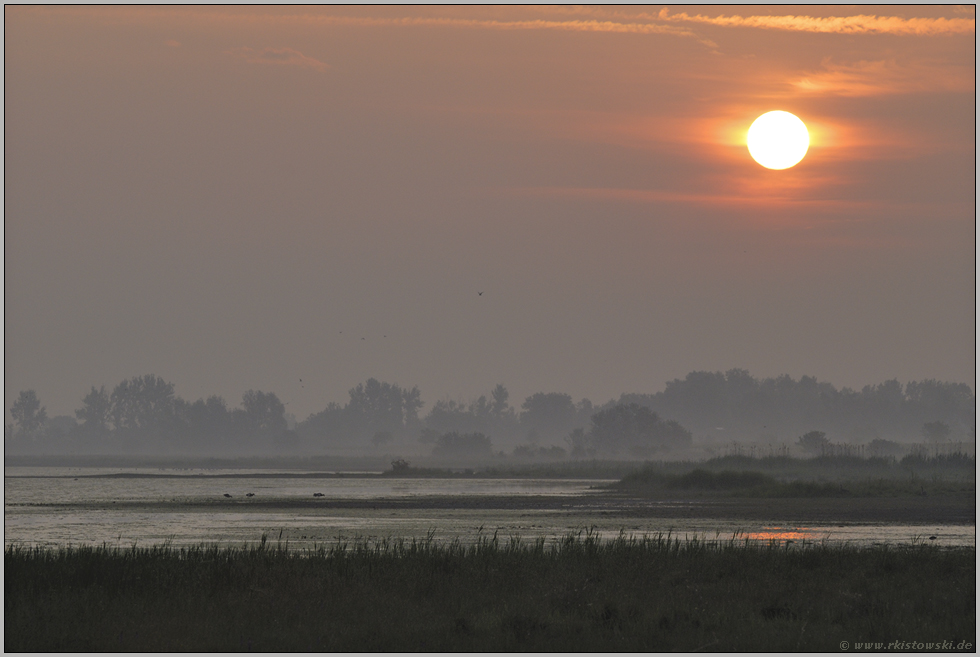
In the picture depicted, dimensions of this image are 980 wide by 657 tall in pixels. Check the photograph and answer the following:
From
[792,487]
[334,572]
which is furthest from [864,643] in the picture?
[792,487]

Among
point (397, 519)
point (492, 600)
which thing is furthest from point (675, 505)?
point (492, 600)

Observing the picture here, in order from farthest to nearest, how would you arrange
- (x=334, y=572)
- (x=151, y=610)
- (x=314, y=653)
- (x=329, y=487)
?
(x=329, y=487) < (x=334, y=572) < (x=151, y=610) < (x=314, y=653)

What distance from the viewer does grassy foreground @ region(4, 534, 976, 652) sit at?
20.3 meters

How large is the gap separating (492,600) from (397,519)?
34970 millimetres

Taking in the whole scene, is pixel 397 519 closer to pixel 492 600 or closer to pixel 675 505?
pixel 675 505

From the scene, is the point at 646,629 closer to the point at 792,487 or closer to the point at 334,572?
the point at 334,572

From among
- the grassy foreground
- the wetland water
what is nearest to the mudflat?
the wetland water

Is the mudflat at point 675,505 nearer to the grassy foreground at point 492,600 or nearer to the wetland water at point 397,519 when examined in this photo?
the wetland water at point 397,519

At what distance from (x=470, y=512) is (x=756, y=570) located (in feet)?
125

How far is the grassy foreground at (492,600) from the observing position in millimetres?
20328

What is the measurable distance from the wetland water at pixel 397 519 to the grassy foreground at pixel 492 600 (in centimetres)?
1094

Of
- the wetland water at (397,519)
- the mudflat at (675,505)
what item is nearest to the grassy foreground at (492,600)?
the wetland water at (397,519)

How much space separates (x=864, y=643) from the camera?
65.7ft

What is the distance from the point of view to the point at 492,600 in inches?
950
